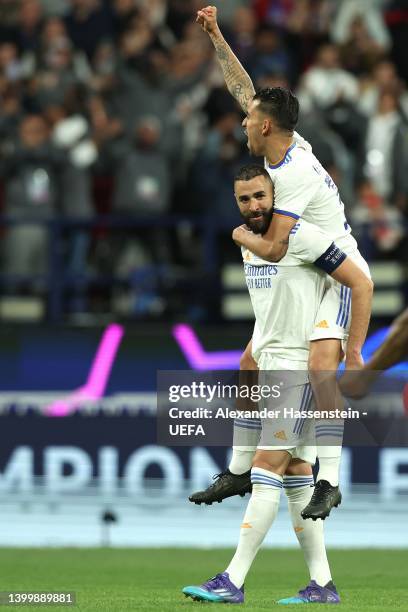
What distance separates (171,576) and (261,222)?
3744mm

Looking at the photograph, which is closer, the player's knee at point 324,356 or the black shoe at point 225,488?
the player's knee at point 324,356

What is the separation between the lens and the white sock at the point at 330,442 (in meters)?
7.95

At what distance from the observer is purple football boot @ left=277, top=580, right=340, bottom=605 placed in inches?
316

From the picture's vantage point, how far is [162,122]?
17172mm

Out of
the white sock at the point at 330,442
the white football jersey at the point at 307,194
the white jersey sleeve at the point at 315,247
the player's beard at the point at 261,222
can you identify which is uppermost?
the white football jersey at the point at 307,194

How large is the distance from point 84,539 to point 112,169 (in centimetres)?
438

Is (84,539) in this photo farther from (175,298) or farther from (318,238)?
(318,238)

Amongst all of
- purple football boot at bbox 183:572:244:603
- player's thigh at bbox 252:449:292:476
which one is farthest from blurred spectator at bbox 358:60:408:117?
purple football boot at bbox 183:572:244:603

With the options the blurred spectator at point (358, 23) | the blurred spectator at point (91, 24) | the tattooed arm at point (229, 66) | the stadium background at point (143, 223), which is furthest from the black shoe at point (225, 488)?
the blurred spectator at point (91, 24)

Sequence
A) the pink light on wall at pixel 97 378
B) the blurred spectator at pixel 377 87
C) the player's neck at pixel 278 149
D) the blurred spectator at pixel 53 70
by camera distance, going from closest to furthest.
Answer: the player's neck at pixel 278 149 < the pink light on wall at pixel 97 378 < the blurred spectator at pixel 377 87 < the blurred spectator at pixel 53 70

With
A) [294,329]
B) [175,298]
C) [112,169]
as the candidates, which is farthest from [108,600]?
[112,169]

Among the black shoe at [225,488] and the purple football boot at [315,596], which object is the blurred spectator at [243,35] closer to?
the black shoe at [225,488]

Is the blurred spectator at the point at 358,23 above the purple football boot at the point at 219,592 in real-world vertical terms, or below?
above

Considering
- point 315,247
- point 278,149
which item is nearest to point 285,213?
point 315,247
